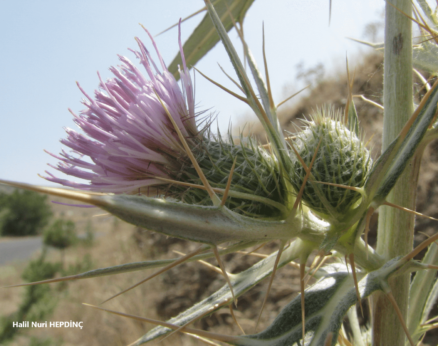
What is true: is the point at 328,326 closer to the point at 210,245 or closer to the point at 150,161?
the point at 210,245

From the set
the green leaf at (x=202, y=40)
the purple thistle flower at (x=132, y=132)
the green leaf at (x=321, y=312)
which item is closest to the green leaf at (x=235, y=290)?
the green leaf at (x=321, y=312)

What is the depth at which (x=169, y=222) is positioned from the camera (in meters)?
0.47

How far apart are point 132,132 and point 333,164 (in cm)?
Result: 59

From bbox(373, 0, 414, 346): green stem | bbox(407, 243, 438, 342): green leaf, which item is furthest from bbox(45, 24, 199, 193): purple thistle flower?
bbox(407, 243, 438, 342): green leaf

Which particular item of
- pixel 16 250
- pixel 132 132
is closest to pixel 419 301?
pixel 132 132

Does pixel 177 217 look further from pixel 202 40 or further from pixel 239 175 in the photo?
pixel 202 40

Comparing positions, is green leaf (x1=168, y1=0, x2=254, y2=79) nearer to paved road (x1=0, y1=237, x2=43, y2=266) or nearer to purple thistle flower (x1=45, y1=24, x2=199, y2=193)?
purple thistle flower (x1=45, y1=24, x2=199, y2=193)

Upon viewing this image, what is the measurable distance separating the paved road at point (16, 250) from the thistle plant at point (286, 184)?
24473mm

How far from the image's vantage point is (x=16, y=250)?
25438 millimetres

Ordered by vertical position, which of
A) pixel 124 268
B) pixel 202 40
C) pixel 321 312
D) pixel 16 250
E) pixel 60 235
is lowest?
pixel 16 250

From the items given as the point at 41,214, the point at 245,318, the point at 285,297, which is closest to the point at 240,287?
the point at 285,297

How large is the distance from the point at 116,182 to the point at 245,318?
447cm

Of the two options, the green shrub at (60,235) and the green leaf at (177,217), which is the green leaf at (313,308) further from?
the green shrub at (60,235)

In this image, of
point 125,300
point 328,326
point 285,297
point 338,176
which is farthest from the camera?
point 125,300
